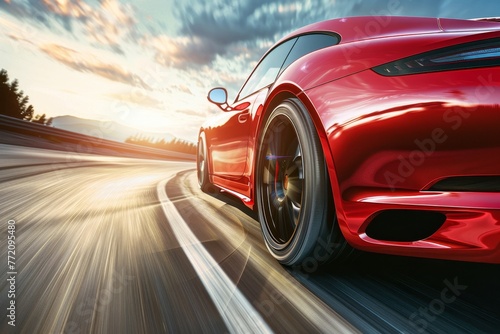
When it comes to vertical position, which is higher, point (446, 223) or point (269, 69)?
point (269, 69)

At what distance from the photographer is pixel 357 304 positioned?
1442 millimetres

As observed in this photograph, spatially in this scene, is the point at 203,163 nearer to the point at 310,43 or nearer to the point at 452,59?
the point at 310,43

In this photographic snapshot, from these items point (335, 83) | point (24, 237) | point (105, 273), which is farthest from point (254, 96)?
point (24, 237)

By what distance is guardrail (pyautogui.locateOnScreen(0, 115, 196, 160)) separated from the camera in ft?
39.9

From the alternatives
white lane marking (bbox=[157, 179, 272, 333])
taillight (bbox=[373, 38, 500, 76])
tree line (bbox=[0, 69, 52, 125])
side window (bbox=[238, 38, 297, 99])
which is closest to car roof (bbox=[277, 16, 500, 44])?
taillight (bbox=[373, 38, 500, 76])

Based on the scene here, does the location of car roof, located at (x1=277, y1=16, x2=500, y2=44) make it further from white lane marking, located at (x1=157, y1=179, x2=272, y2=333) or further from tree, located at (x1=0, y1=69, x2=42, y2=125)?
tree, located at (x1=0, y1=69, x2=42, y2=125)

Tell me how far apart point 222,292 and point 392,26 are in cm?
149

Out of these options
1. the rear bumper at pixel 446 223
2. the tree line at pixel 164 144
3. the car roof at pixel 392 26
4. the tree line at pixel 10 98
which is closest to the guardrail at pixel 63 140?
the tree line at pixel 164 144

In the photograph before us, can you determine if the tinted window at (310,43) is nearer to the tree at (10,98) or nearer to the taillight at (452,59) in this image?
the taillight at (452,59)

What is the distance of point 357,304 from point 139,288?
0.94 metres

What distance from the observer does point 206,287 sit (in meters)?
1.61

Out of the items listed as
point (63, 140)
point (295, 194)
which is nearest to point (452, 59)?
point (295, 194)

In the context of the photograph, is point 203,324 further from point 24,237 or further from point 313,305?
point 24,237

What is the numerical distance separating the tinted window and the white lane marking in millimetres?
1372
